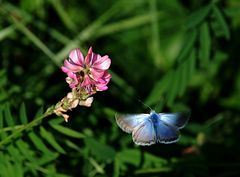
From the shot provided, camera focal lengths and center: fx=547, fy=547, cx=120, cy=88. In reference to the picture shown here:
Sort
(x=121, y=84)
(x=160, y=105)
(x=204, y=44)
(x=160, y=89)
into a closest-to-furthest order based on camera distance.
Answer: (x=160, y=105)
(x=204, y=44)
(x=160, y=89)
(x=121, y=84)

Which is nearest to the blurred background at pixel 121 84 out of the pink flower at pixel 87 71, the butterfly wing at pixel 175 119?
the butterfly wing at pixel 175 119

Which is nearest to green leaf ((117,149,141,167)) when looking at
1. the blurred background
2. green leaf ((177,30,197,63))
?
the blurred background

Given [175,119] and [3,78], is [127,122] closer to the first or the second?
[175,119]

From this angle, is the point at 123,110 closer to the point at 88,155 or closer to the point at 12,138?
the point at 88,155

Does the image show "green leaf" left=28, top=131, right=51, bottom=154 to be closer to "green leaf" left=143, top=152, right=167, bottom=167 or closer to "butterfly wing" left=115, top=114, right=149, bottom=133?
"butterfly wing" left=115, top=114, right=149, bottom=133

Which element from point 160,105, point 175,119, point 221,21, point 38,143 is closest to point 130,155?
point 160,105

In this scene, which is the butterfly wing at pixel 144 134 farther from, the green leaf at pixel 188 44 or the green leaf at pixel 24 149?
the green leaf at pixel 188 44
